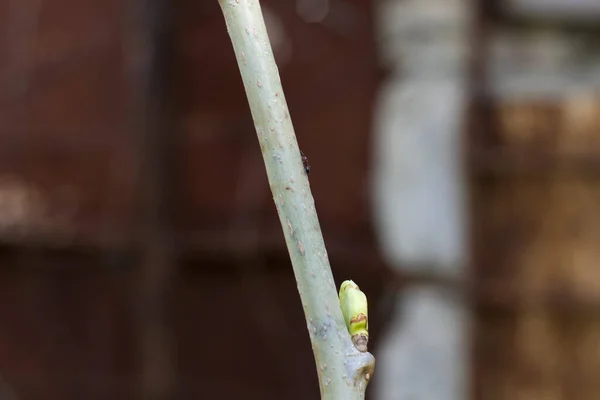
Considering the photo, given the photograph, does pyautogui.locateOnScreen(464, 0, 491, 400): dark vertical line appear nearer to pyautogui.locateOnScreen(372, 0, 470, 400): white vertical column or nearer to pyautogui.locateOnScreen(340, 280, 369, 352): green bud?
pyautogui.locateOnScreen(372, 0, 470, 400): white vertical column

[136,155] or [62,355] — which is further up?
[136,155]

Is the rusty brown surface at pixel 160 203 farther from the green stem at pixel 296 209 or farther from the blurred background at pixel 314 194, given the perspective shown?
the green stem at pixel 296 209

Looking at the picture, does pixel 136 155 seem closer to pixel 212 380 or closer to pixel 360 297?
pixel 212 380

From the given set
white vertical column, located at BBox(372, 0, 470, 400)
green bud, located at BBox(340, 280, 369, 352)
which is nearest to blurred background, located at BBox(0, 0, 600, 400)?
white vertical column, located at BBox(372, 0, 470, 400)

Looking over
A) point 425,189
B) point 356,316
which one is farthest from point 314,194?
point 356,316

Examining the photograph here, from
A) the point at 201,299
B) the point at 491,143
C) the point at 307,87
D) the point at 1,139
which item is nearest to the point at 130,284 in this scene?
the point at 201,299

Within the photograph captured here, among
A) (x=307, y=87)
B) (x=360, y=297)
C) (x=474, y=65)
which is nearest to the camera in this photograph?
(x=360, y=297)
